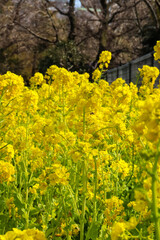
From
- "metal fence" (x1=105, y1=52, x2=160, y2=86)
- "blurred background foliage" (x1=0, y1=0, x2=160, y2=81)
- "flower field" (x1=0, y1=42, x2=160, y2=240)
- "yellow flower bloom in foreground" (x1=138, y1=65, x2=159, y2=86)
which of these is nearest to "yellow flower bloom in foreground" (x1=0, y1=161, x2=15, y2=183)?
"flower field" (x1=0, y1=42, x2=160, y2=240)

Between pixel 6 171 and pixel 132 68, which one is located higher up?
pixel 132 68

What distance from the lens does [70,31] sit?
1980 cm

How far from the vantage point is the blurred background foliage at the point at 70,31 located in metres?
18.1

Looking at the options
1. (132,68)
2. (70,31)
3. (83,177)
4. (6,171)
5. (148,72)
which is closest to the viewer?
(83,177)

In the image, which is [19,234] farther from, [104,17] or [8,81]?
[104,17]

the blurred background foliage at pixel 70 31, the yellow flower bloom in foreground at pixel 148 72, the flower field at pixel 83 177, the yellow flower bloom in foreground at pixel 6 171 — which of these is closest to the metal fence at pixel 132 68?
the blurred background foliage at pixel 70 31

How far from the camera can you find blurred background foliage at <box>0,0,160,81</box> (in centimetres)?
1806

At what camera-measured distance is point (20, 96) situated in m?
2.82

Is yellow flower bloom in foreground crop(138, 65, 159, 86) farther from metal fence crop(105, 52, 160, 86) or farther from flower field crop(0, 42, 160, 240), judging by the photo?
metal fence crop(105, 52, 160, 86)

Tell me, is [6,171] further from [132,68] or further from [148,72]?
[132,68]

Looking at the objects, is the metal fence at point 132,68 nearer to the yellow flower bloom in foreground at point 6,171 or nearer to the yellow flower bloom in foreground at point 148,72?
the yellow flower bloom in foreground at point 148,72

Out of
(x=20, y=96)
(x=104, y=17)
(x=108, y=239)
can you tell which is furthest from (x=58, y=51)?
(x=108, y=239)

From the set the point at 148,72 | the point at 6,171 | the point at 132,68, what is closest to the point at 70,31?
the point at 132,68

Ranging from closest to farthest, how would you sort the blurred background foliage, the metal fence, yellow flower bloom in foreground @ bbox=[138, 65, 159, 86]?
yellow flower bloom in foreground @ bbox=[138, 65, 159, 86], the metal fence, the blurred background foliage
